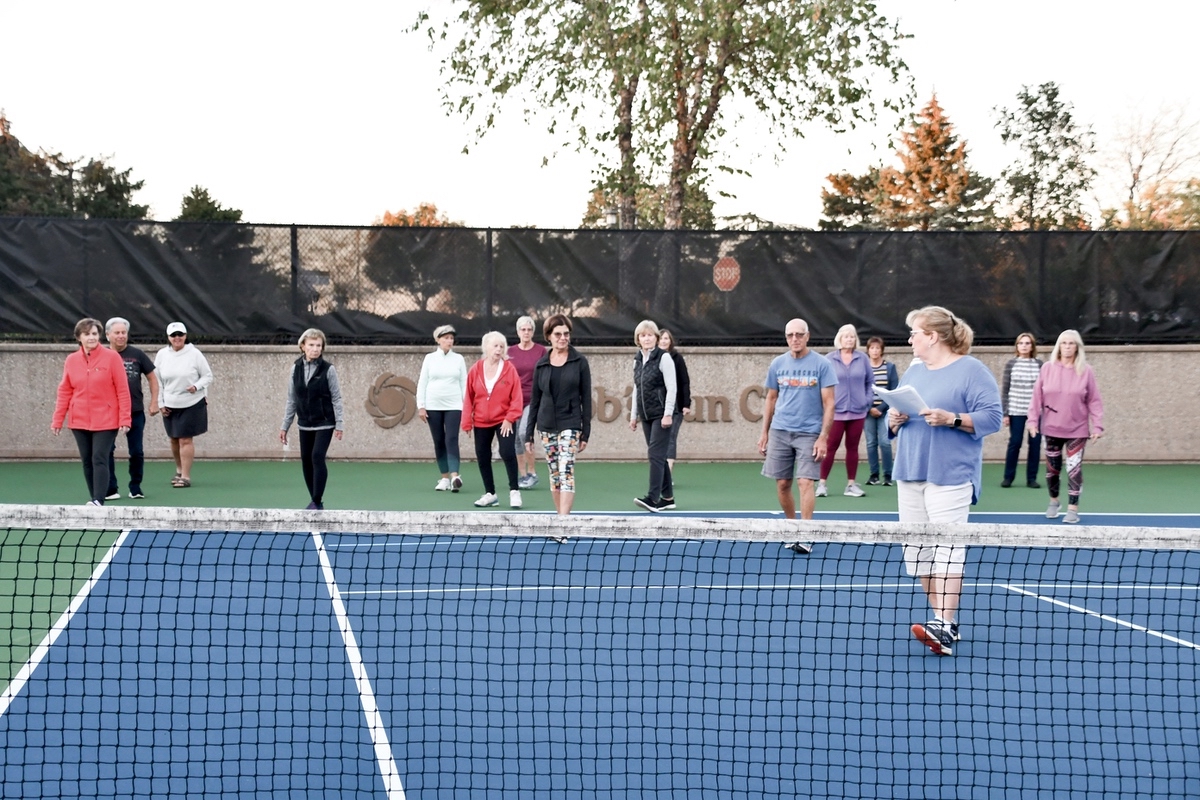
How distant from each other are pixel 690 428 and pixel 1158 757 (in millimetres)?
11947

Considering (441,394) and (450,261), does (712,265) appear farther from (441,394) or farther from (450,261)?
(441,394)

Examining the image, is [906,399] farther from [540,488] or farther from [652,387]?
[540,488]

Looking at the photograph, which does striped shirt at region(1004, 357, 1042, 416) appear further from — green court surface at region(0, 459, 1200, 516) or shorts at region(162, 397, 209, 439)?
shorts at region(162, 397, 209, 439)

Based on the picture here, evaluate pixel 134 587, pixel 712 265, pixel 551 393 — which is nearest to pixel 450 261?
pixel 712 265

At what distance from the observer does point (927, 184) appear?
6475 cm

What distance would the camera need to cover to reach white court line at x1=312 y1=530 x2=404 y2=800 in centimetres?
440

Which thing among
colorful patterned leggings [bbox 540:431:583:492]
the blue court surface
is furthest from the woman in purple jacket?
the blue court surface

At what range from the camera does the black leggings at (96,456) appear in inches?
412

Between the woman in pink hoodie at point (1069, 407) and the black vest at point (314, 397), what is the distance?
656 cm

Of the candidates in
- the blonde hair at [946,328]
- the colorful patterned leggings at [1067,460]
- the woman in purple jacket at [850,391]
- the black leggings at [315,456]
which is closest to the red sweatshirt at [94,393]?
the black leggings at [315,456]

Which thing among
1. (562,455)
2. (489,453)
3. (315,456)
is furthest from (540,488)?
(562,455)

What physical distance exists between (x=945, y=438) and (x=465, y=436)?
10997 millimetres

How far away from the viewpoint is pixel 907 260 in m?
17.4

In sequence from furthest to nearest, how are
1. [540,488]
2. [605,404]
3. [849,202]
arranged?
[849,202] < [605,404] < [540,488]
